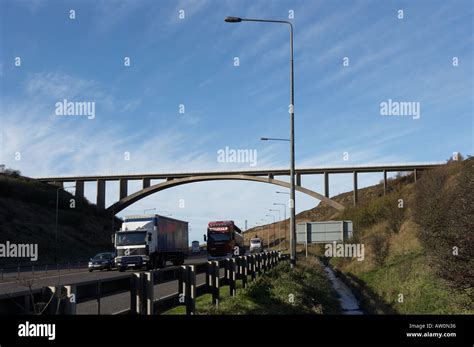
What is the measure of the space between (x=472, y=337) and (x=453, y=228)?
10882 millimetres

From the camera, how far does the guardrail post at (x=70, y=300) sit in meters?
5.98

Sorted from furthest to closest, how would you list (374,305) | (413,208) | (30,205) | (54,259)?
(30,205) < (54,259) < (413,208) < (374,305)

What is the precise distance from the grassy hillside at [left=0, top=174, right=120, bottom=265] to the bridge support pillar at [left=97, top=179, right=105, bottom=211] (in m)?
1.55

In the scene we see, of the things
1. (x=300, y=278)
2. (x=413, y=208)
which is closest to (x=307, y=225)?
(x=413, y=208)

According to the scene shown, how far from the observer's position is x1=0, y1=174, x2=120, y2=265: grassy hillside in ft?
222

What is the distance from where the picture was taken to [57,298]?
5879 millimetres

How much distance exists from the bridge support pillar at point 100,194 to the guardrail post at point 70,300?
95.4 metres

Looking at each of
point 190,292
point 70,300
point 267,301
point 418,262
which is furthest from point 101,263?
point 70,300

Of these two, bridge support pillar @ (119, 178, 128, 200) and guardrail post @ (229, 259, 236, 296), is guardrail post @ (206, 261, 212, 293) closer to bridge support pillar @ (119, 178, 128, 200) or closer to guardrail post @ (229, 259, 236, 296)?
guardrail post @ (229, 259, 236, 296)

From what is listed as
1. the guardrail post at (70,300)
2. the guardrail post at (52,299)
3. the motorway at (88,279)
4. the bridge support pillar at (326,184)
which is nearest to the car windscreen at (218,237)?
the motorway at (88,279)

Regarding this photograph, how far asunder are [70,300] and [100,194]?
96.6 m

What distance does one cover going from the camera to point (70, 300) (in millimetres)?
5996

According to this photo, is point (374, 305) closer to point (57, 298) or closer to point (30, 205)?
point (57, 298)

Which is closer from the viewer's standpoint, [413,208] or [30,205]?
[413,208]
